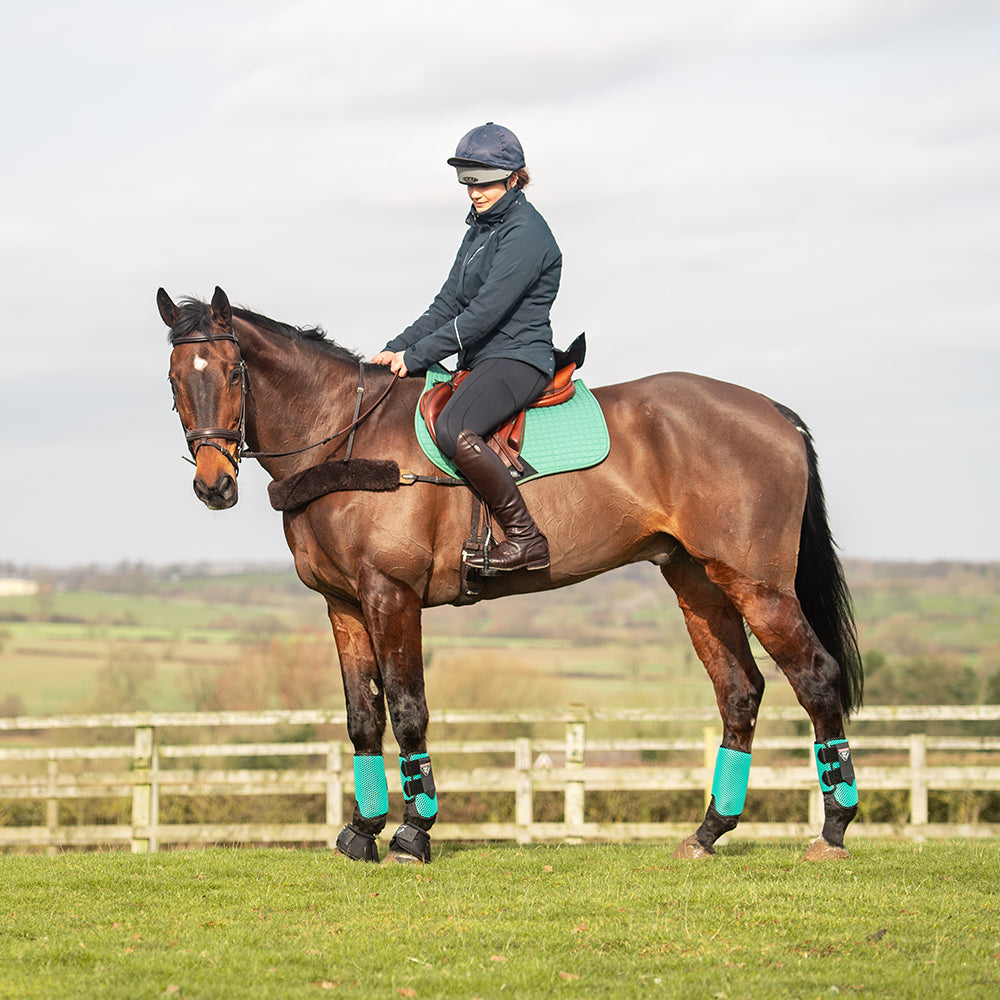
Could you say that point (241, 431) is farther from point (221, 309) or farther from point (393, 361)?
point (393, 361)

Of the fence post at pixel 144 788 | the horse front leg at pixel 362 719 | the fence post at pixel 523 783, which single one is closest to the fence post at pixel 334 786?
the fence post at pixel 144 788

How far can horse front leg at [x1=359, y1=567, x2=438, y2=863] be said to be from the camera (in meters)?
6.14

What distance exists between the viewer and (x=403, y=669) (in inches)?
244

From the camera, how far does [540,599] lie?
72.9 meters

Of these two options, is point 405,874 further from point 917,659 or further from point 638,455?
point 917,659

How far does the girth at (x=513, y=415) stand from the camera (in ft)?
20.7

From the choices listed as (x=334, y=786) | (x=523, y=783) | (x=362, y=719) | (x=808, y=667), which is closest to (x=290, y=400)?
(x=362, y=719)

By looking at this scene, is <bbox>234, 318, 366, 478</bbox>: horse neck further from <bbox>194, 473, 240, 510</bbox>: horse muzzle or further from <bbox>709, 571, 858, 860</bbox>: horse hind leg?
<bbox>709, 571, 858, 860</bbox>: horse hind leg

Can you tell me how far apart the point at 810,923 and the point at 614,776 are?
8.63 meters

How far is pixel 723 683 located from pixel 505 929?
2737mm

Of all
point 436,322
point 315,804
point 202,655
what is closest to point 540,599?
point 202,655

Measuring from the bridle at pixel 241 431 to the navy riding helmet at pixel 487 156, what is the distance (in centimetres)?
132

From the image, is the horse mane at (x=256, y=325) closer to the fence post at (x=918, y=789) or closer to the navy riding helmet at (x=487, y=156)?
the navy riding helmet at (x=487, y=156)

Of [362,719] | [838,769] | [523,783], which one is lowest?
[523,783]
